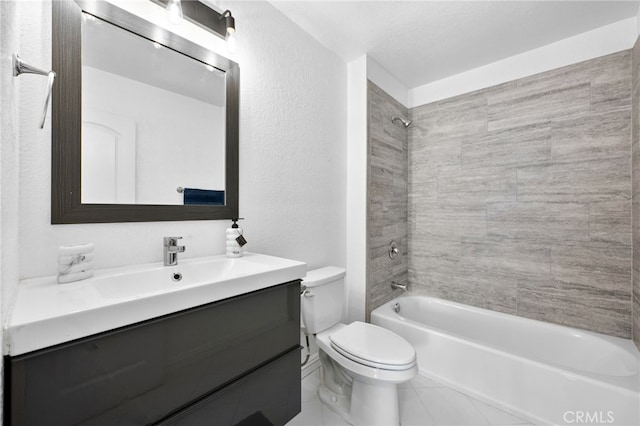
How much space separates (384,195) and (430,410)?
1545mm

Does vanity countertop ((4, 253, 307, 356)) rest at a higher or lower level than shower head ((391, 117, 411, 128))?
lower

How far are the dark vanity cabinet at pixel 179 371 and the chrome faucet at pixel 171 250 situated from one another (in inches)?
16.7

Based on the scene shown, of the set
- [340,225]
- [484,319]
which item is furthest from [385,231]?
[484,319]

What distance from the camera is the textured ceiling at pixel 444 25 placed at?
5.49 feet

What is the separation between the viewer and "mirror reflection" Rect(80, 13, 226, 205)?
1.04 meters

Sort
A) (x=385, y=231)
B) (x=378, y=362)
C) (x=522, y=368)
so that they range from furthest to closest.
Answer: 1. (x=385, y=231)
2. (x=522, y=368)
3. (x=378, y=362)

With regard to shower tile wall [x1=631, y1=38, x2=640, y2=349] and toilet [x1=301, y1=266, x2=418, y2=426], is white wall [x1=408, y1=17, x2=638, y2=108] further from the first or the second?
toilet [x1=301, y1=266, x2=418, y2=426]

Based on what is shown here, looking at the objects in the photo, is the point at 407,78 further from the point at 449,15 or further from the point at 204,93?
the point at 204,93

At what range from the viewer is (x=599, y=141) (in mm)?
1856

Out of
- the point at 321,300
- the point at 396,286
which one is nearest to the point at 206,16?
the point at 321,300

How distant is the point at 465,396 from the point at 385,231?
4.14 feet

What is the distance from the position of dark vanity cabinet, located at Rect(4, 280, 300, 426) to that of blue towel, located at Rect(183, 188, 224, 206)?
62 cm

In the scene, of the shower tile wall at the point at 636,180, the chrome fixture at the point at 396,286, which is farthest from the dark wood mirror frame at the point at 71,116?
the shower tile wall at the point at 636,180

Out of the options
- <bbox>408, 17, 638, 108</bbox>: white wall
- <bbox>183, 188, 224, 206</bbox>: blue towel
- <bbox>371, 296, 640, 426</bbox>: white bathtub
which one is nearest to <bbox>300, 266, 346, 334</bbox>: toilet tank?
<bbox>371, 296, 640, 426</bbox>: white bathtub
